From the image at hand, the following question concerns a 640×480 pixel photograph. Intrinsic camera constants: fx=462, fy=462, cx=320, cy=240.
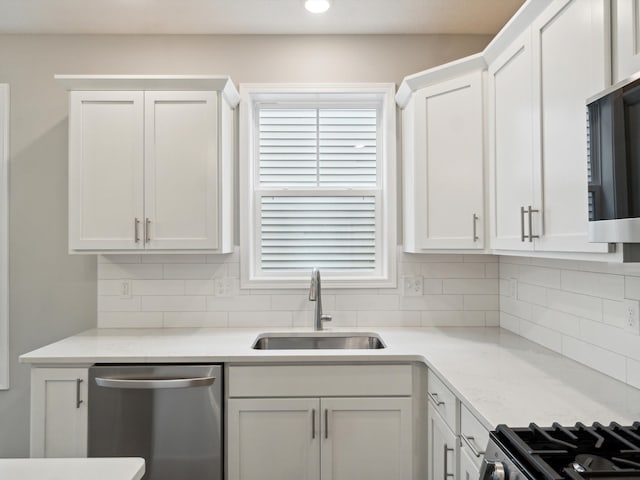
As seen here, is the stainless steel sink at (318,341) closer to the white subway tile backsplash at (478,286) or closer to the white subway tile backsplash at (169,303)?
the white subway tile backsplash at (169,303)

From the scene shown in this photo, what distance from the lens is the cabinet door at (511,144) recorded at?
1770 mm

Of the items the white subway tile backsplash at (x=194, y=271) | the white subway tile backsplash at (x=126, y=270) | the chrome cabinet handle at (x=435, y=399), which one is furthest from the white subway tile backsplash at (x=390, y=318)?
the white subway tile backsplash at (x=126, y=270)

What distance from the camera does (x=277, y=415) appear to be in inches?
81.8

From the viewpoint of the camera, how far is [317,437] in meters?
2.07

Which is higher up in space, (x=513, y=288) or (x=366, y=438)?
Answer: (x=513, y=288)

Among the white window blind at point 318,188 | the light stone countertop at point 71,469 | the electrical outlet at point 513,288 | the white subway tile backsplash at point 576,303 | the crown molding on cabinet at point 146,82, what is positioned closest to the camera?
the light stone countertop at point 71,469

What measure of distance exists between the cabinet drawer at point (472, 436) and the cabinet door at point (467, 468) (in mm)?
17

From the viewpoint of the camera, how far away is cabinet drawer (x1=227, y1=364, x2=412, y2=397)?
2084 millimetres

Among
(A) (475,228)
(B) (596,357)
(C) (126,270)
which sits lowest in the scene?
(B) (596,357)

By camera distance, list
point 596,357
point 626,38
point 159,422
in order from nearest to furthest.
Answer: point 626,38
point 596,357
point 159,422

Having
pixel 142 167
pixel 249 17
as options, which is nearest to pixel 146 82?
pixel 142 167

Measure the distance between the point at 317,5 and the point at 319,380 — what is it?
187 centimetres

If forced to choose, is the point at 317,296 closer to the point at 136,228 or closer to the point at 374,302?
the point at 374,302

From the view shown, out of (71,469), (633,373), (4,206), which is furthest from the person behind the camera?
(4,206)
